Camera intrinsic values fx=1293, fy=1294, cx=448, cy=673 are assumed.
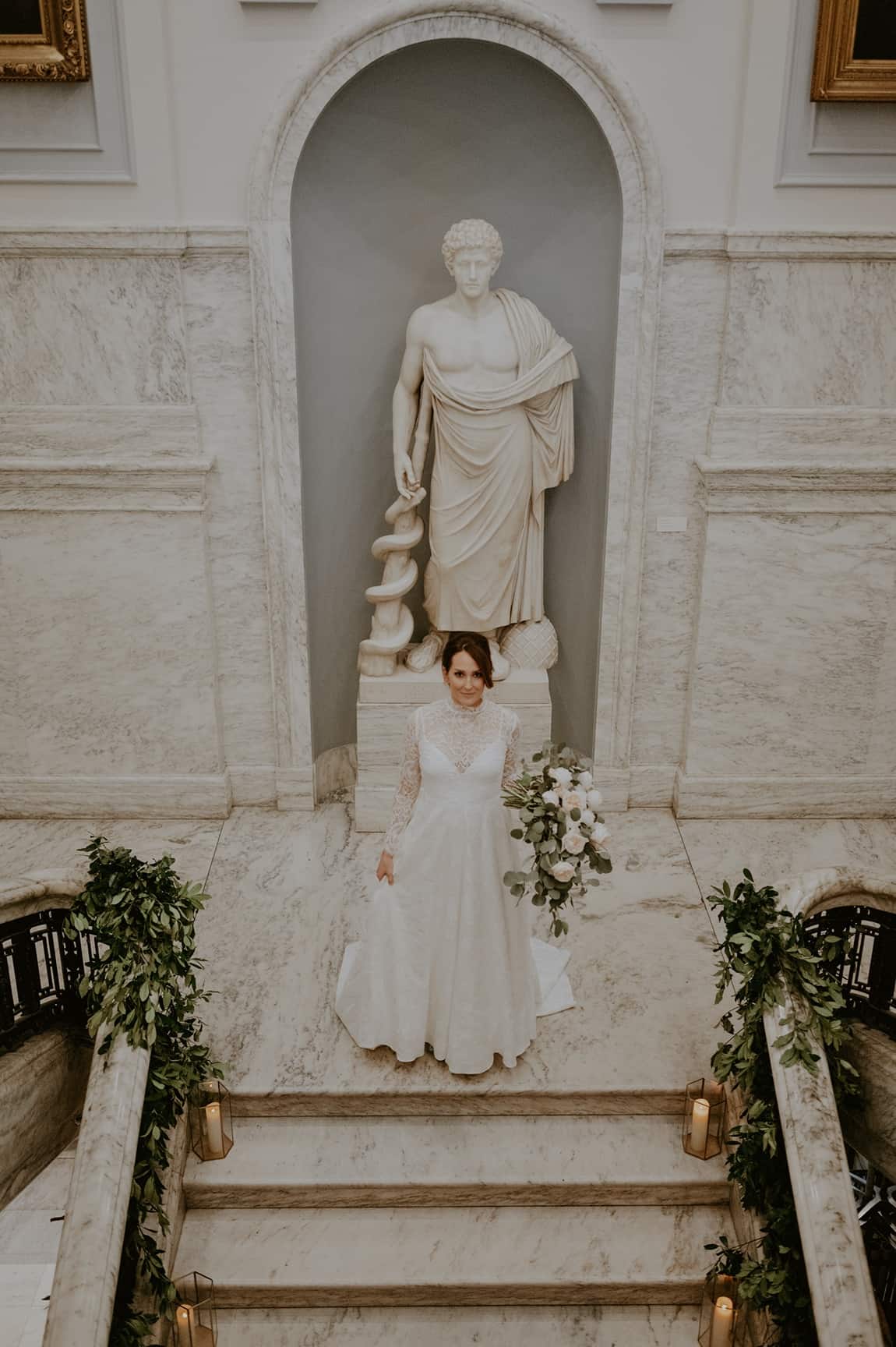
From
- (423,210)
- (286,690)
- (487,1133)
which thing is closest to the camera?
(487,1133)

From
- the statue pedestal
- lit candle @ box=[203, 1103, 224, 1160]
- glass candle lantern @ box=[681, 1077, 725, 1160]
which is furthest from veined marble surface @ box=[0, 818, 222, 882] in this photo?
glass candle lantern @ box=[681, 1077, 725, 1160]

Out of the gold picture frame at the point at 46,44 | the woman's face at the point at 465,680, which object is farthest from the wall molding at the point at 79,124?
the woman's face at the point at 465,680

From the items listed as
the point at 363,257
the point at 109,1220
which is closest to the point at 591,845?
the point at 109,1220

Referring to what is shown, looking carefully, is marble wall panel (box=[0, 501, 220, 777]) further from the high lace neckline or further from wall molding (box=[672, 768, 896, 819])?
wall molding (box=[672, 768, 896, 819])

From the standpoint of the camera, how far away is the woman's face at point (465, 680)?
4.64 meters

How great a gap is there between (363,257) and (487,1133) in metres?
4.11

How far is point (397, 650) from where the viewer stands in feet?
22.1

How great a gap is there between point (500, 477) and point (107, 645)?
7.10ft

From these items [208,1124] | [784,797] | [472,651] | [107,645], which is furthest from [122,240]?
A: [784,797]

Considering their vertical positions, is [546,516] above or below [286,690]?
above

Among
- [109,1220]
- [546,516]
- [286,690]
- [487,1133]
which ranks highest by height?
[546,516]

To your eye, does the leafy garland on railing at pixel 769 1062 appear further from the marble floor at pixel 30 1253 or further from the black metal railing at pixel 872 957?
the marble floor at pixel 30 1253

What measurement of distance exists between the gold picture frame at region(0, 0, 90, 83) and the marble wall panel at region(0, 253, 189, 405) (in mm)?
758

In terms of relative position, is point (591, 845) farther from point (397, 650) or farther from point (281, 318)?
Answer: point (281, 318)
